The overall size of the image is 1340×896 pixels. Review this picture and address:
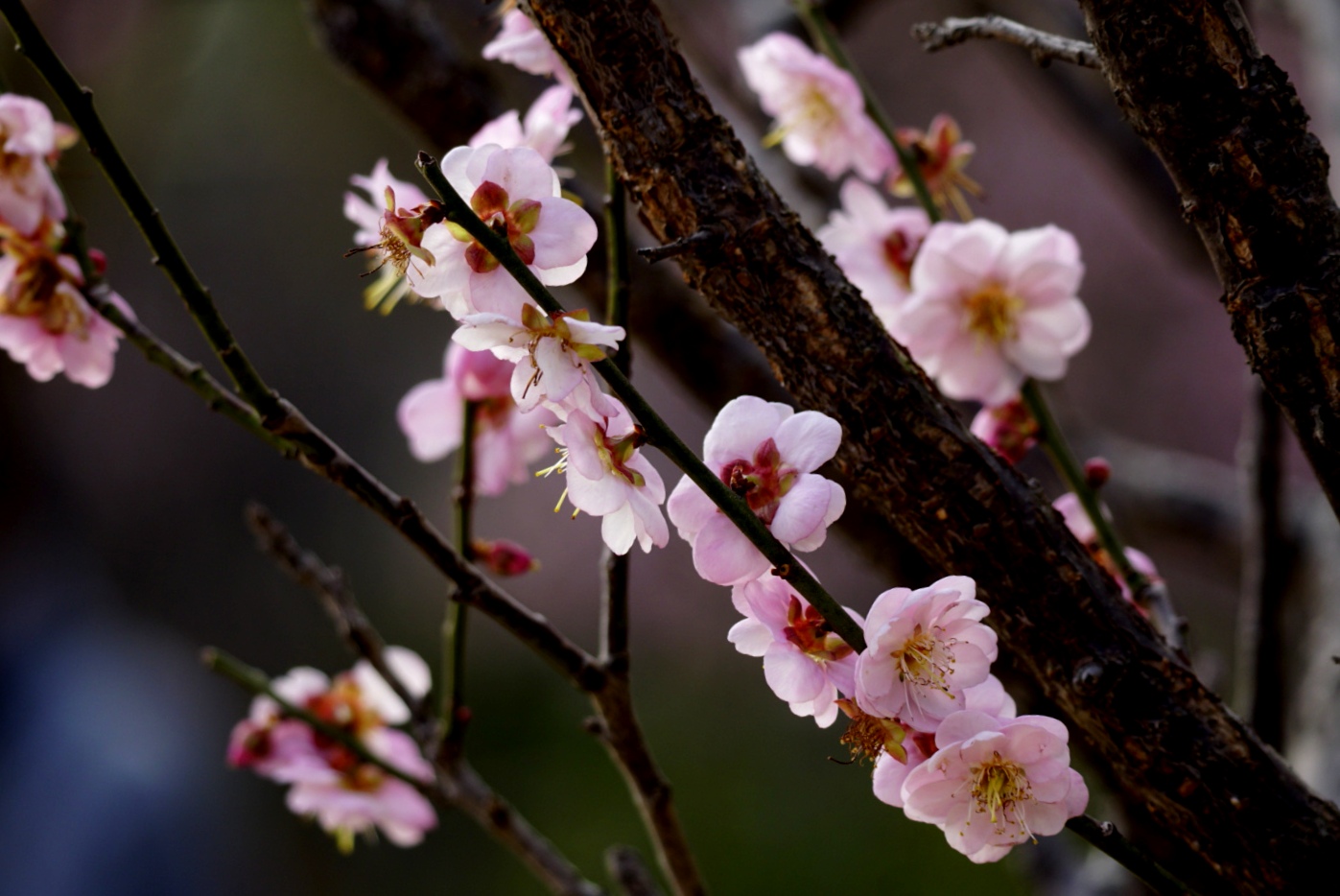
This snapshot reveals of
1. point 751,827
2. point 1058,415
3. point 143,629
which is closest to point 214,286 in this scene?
point 143,629

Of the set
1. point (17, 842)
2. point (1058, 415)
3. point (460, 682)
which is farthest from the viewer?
point (17, 842)

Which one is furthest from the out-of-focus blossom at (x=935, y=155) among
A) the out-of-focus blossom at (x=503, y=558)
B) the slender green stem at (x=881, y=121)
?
the out-of-focus blossom at (x=503, y=558)

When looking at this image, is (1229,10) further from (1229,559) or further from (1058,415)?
(1229,559)

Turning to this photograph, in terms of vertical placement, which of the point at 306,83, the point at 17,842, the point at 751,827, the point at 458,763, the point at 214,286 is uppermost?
the point at 458,763

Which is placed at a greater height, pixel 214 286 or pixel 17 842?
pixel 214 286

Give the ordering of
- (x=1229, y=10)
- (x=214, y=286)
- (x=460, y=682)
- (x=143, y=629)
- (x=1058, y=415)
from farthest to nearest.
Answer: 1. (x=214, y=286)
2. (x=143, y=629)
3. (x=1058, y=415)
4. (x=460, y=682)
5. (x=1229, y=10)
